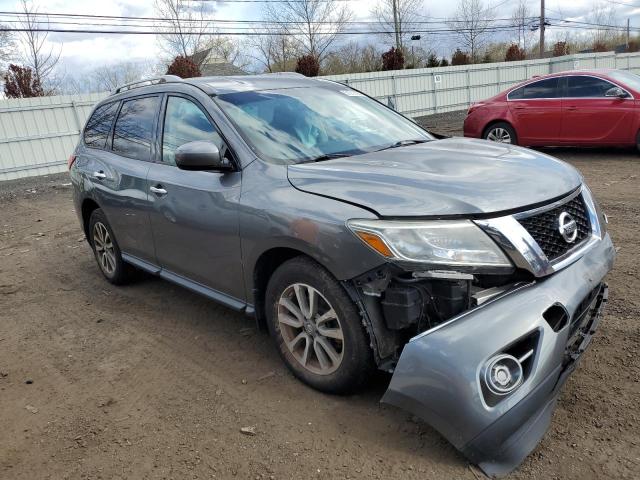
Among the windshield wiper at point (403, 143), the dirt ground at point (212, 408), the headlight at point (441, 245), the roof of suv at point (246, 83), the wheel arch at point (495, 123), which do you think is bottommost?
the dirt ground at point (212, 408)

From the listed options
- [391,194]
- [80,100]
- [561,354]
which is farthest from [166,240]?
[80,100]

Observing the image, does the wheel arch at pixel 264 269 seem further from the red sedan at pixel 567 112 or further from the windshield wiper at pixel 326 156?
the red sedan at pixel 567 112

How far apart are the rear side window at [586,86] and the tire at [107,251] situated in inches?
325

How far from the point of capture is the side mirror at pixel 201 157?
312 cm

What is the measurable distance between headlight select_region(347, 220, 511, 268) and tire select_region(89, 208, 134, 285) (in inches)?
127

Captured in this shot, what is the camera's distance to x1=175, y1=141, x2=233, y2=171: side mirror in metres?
3.12

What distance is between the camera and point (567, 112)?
9.52 meters

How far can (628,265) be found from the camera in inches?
174

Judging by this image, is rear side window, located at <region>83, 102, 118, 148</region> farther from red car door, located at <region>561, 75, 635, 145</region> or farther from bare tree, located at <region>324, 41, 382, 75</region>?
bare tree, located at <region>324, 41, 382, 75</region>

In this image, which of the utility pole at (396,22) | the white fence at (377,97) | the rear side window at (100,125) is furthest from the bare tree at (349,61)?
the rear side window at (100,125)

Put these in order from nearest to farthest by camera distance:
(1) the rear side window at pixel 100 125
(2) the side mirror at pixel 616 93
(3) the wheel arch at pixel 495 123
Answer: (1) the rear side window at pixel 100 125
(2) the side mirror at pixel 616 93
(3) the wheel arch at pixel 495 123

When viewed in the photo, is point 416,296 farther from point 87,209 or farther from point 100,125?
point 87,209

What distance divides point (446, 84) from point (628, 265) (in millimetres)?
20710

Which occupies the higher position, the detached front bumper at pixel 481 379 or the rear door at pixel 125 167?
the rear door at pixel 125 167
